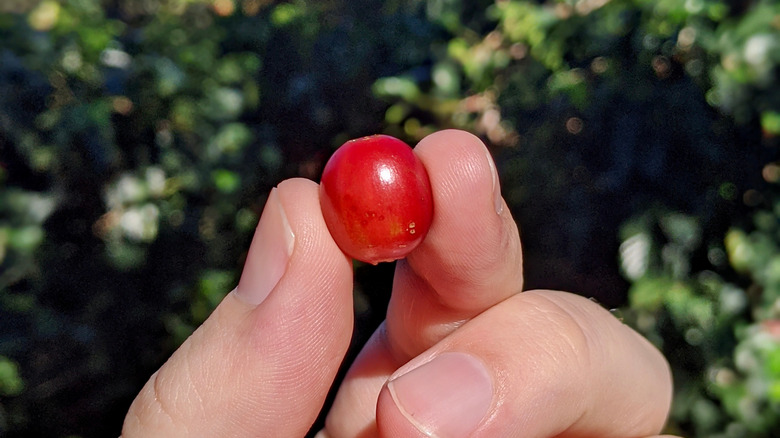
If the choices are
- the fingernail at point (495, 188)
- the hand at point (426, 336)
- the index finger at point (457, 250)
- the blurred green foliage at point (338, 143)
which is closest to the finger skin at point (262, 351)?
the hand at point (426, 336)

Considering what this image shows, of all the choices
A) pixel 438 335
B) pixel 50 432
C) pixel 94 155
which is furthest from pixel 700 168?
pixel 50 432

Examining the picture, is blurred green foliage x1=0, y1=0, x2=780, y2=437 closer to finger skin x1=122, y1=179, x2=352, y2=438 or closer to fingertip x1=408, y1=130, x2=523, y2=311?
finger skin x1=122, y1=179, x2=352, y2=438

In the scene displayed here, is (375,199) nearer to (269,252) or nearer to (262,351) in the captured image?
(269,252)

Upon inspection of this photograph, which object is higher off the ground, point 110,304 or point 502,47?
point 502,47

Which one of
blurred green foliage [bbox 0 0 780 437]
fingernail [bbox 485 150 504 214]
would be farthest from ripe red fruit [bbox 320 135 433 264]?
blurred green foliage [bbox 0 0 780 437]

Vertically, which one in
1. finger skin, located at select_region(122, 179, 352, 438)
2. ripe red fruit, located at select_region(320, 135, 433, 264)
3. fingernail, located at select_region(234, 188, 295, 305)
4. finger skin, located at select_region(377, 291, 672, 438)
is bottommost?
finger skin, located at select_region(377, 291, 672, 438)

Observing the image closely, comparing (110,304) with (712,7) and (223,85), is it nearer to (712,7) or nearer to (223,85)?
(223,85)

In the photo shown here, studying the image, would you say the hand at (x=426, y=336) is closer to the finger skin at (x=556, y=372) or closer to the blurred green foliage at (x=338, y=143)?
the finger skin at (x=556, y=372)

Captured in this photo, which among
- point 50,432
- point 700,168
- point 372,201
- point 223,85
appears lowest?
point 50,432
